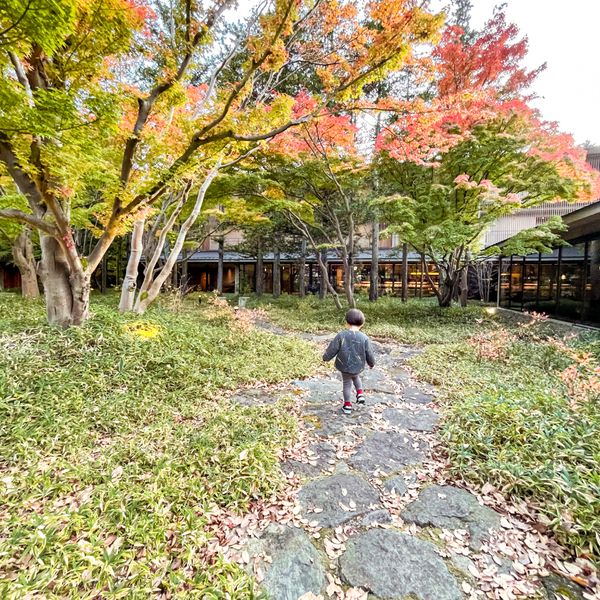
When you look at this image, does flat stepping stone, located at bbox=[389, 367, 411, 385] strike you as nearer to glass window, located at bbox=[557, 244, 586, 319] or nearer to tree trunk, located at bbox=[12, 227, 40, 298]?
glass window, located at bbox=[557, 244, 586, 319]

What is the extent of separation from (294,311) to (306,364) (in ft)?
26.6

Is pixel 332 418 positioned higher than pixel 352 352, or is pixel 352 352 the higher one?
pixel 352 352

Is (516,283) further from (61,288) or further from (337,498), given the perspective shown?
(61,288)

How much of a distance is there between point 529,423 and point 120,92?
22.1ft

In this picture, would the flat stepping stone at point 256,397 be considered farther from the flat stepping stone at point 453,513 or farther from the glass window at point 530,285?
the glass window at point 530,285

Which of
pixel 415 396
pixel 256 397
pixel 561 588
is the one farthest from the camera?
pixel 415 396

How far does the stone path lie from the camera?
193 centimetres

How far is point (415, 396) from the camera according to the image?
496 cm

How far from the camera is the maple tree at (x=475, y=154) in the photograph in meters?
8.59

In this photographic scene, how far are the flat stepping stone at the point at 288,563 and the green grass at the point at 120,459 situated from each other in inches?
7.7

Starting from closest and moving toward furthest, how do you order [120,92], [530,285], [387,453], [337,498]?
[337,498] → [387,453] → [120,92] → [530,285]

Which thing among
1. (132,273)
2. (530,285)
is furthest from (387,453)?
(530,285)

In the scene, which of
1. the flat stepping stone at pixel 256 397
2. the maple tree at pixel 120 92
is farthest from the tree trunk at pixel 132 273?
the flat stepping stone at pixel 256 397

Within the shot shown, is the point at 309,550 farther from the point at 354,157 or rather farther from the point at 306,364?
the point at 354,157
